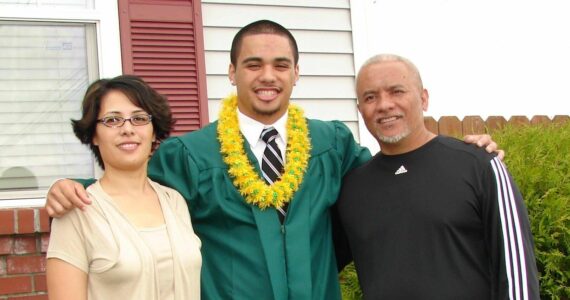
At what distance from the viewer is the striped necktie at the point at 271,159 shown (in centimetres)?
322

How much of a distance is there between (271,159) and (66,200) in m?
1.05

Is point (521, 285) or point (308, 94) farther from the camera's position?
point (308, 94)

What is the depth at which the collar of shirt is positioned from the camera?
10.8 ft

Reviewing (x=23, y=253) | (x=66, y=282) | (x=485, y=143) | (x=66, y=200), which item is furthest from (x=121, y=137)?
(x=23, y=253)

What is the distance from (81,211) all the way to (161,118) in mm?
532

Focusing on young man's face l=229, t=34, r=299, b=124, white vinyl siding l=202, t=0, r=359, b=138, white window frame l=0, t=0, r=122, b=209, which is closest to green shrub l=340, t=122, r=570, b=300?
young man's face l=229, t=34, r=299, b=124

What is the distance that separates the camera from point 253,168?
3215mm

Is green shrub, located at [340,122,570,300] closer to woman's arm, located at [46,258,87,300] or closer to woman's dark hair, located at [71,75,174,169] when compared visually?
woman's dark hair, located at [71,75,174,169]

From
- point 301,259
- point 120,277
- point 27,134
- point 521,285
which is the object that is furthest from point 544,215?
point 27,134

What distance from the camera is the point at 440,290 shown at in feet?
8.95

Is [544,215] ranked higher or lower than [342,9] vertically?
lower

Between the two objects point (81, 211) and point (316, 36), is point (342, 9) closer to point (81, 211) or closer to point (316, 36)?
point (316, 36)

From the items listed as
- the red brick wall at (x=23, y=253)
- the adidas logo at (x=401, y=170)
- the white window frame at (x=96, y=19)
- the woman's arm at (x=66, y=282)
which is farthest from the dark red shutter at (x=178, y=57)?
the woman's arm at (x=66, y=282)

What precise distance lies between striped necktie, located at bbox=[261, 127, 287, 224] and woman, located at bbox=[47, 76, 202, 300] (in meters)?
0.45
